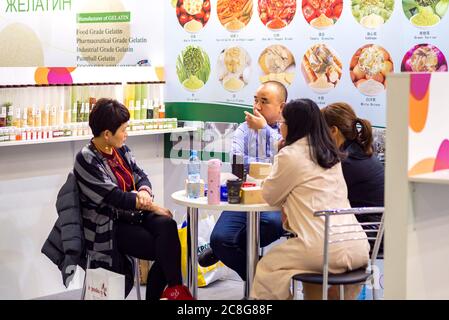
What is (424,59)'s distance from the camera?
5.20 metres

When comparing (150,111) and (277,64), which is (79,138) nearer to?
(150,111)

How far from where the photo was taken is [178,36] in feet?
21.4

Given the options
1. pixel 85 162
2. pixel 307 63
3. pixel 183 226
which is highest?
pixel 307 63

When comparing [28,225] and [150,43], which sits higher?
[150,43]

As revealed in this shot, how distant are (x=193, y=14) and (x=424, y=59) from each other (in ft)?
6.33

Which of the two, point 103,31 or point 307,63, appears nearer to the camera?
point 307,63

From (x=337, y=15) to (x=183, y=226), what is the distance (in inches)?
68.5

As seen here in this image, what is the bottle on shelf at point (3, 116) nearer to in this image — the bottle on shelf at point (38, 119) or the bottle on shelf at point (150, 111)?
the bottle on shelf at point (38, 119)

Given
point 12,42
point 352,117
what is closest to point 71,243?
point 352,117

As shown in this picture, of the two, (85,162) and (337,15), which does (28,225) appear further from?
(337,15)

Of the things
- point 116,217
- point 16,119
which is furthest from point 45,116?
point 116,217

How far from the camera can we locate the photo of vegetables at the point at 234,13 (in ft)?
20.0
